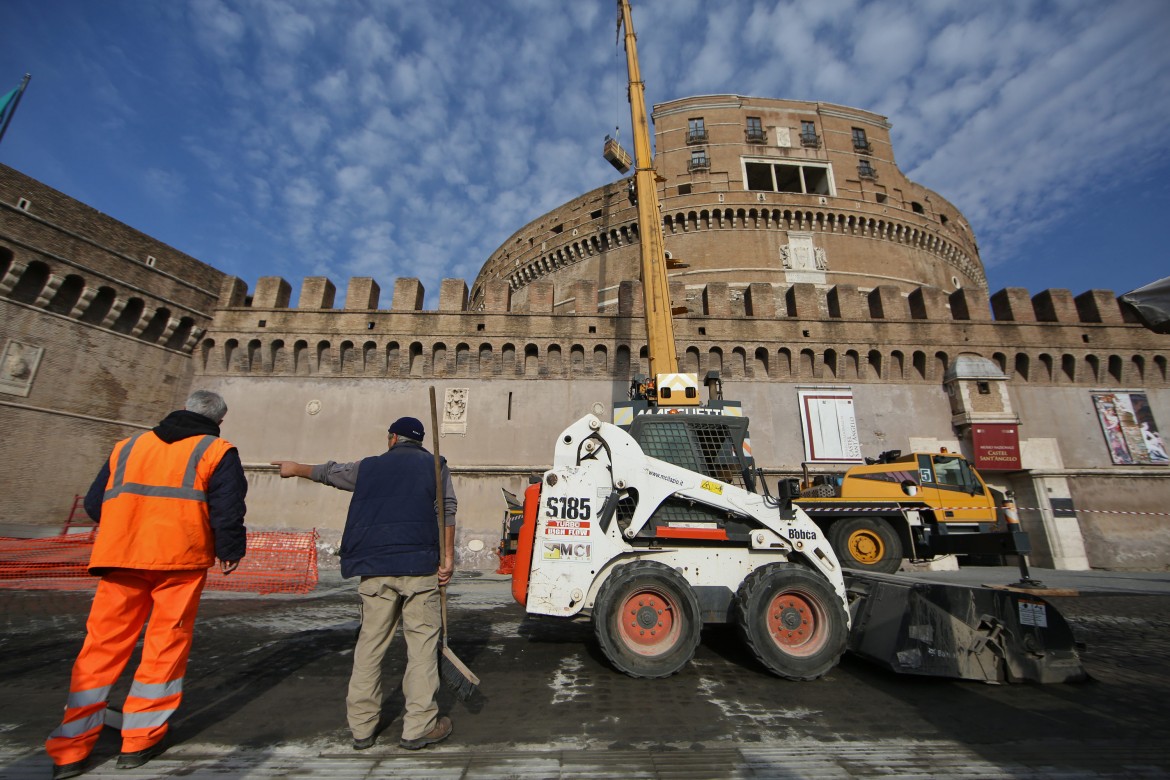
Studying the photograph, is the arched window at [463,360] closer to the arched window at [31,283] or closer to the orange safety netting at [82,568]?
the orange safety netting at [82,568]

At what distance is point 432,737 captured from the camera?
2.64 meters

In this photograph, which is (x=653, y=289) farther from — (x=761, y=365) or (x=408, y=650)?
(x=408, y=650)

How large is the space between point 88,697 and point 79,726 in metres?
0.12

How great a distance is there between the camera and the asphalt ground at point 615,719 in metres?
2.44

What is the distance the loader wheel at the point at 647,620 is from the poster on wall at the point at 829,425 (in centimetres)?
1327

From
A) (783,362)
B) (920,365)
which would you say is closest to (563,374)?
(783,362)

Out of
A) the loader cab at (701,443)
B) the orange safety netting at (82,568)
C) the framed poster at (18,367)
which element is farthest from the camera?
the framed poster at (18,367)

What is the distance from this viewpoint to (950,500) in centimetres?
941

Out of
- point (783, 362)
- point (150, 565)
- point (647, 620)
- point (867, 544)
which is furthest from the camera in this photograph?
point (783, 362)

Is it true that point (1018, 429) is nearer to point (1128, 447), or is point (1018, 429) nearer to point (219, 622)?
point (1128, 447)

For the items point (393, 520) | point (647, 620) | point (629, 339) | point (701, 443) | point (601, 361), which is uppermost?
point (629, 339)

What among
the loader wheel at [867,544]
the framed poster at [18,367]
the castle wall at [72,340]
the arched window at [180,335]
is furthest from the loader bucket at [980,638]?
the arched window at [180,335]

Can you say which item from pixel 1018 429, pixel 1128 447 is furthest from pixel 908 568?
pixel 1128 447

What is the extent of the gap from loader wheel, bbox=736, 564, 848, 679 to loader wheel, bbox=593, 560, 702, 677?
47 centimetres
